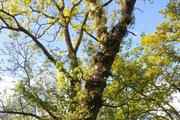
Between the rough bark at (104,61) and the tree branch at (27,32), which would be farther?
the tree branch at (27,32)

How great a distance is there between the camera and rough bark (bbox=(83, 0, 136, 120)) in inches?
527

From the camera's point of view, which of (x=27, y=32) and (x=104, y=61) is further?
(x=27, y=32)

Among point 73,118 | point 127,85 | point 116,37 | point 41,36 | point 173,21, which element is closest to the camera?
point 73,118

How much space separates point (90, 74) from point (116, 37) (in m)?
1.37

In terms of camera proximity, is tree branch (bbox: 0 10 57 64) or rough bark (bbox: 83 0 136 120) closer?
rough bark (bbox: 83 0 136 120)

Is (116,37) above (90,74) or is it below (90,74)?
above

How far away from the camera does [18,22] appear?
703 inches

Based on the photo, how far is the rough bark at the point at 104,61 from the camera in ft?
43.9

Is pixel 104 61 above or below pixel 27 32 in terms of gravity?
below

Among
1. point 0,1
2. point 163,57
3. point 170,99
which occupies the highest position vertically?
point 0,1

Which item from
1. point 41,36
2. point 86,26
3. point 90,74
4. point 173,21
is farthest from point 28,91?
point 173,21

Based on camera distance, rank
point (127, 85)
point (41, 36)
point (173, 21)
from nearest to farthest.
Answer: point (127, 85)
point (41, 36)
point (173, 21)

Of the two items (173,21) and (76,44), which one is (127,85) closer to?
(76,44)

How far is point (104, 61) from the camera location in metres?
13.7
